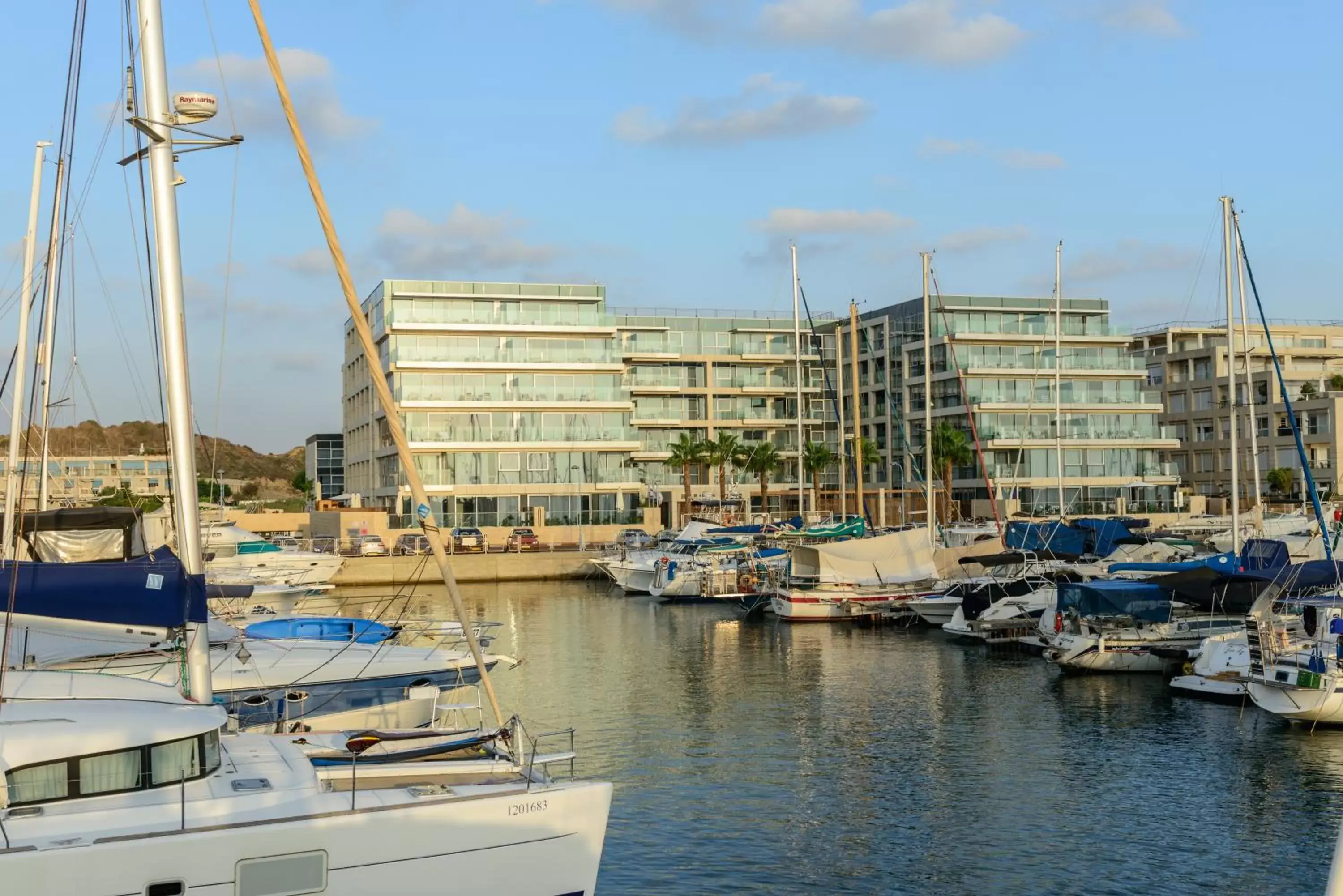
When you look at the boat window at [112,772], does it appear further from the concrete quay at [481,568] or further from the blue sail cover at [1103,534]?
the concrete quay at [481,568]

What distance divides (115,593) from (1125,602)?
29.6 m

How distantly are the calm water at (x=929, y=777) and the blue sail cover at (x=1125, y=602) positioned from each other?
237 cm

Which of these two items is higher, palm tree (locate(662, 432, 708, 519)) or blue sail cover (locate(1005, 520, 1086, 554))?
palm tree (locate(662, 432, 708, 519))

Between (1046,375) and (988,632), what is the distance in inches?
2417

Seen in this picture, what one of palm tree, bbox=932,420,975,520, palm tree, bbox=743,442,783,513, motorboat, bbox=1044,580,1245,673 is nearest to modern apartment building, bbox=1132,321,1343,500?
palm tree, bbox=932,420,975,520

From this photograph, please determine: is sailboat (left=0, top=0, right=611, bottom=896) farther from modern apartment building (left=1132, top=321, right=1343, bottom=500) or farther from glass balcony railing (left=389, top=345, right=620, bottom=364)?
modern apartment building (left=1132, top=321, right=1343, bottom=500)

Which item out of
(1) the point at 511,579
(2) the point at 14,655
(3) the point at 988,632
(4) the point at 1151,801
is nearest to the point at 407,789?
Result: (2) the point at 14,655

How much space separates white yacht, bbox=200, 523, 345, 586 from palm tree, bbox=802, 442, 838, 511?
3528cm

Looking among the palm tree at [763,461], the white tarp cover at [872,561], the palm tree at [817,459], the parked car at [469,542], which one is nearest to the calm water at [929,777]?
the white tarp cover at [872,561]

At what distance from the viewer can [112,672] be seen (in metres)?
21.9

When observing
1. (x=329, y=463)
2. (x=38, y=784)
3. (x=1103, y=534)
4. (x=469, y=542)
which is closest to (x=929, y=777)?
(x=38, y=784)

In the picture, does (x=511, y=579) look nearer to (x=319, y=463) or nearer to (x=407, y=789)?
(x=407, y=789)

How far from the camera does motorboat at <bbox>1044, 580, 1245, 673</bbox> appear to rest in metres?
36.0

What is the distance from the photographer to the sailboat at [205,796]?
36.0 ft
